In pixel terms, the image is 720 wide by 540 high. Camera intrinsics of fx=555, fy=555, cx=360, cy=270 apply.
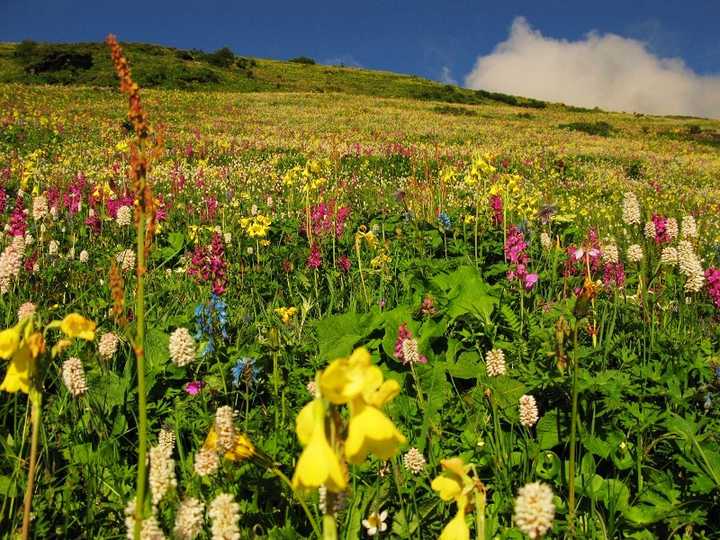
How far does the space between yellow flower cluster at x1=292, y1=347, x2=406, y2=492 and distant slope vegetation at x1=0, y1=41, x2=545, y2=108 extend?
42.4 metres

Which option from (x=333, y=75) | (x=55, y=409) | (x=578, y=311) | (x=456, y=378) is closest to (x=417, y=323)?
(x=456, y=378)

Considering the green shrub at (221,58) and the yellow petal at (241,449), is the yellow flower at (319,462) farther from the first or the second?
the green shrub at (221,58)

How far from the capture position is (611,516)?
174 centimetres

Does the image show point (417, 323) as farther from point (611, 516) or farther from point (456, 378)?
point (611, 516)

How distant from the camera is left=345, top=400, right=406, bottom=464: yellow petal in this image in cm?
80

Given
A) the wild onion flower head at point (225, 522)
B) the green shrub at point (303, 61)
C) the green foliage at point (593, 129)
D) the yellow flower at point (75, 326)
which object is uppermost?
the green shrub at point (303, 61)

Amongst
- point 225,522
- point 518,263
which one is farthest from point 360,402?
point 518,263

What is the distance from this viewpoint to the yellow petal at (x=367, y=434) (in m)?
0.80

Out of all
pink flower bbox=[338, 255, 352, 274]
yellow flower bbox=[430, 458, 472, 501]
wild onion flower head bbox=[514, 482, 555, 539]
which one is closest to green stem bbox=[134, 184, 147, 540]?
yellow flower bbox=[430, 458, 472, 501]

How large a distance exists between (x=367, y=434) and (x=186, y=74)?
47.5m

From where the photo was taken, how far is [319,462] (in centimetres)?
79

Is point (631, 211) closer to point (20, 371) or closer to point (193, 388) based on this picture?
point (193, 388)

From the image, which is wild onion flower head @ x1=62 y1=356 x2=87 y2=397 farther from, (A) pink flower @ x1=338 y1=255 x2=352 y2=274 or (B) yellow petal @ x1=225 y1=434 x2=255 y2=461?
(A) pink flower @ x1=338 y1=255 x2=352 y2=274

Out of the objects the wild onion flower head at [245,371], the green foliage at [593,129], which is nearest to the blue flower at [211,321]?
the wild onion flower head at [245,371]
